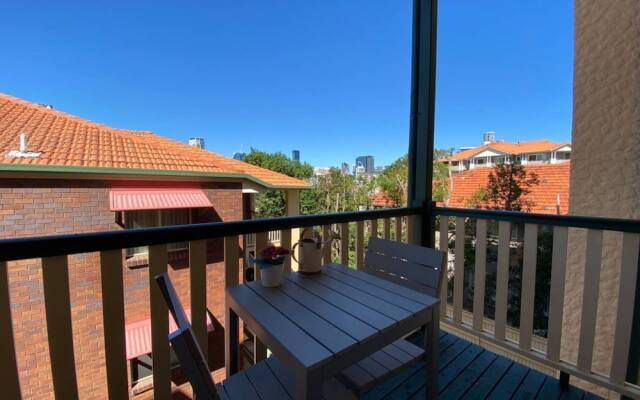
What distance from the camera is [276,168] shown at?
12164mm

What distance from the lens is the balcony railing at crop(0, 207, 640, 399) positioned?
0.97m

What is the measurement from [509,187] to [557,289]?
117 inches

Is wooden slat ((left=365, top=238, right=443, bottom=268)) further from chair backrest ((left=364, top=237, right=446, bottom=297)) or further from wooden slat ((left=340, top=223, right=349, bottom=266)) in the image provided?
wooden slat ((left=340, top=223, right=349, bottom=266))

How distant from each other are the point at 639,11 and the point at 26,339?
311 inches

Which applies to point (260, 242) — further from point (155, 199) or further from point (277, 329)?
point (155, 199)

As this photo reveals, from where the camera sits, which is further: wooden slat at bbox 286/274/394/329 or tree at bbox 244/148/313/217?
tree at bbox 244/148/313/217

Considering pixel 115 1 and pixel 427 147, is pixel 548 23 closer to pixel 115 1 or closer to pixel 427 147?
pixel 427 147

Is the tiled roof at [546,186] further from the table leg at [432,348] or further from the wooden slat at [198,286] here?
the wooden slat at [198,286]

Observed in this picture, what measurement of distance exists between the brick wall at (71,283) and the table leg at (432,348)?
3.87 meters

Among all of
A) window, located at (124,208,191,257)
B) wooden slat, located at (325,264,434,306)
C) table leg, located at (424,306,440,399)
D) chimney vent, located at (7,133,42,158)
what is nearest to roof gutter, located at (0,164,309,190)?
chimney vent, located at (7,133,42,158)

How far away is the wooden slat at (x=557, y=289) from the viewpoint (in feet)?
5.17

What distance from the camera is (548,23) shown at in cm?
446

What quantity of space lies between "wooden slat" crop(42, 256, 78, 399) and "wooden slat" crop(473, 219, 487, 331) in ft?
7.00

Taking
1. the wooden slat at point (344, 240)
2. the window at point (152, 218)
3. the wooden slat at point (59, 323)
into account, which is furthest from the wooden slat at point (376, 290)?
→ the window at point (152, 218)
